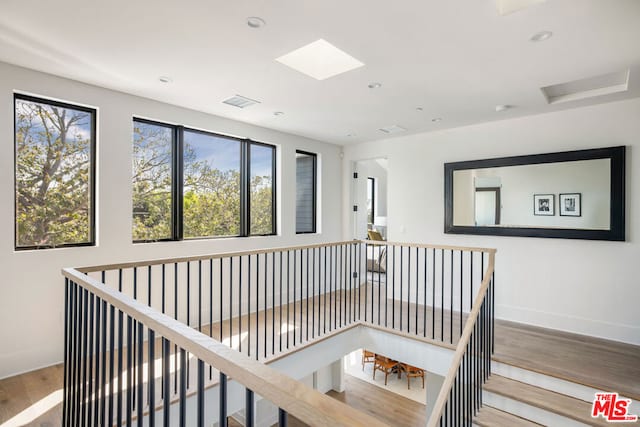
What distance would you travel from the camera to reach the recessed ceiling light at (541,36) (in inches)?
96.1

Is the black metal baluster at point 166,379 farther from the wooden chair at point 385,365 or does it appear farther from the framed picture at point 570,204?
the wooden chair at point 385,365

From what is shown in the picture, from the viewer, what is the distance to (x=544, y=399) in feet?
10.1

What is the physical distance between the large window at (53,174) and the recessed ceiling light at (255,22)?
2272 mm

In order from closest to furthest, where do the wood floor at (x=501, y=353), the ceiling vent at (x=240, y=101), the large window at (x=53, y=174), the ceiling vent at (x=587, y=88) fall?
the wood floor at (x=501, y=353)
the large window at (x=53, y=174)
the ceiling vent at (x=587, y=88)
the ceiling vent at (x=240, y=101)

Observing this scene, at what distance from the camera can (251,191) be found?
511cm

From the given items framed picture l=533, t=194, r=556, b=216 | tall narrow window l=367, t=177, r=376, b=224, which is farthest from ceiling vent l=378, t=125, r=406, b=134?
tall narrow window l=367, t=177, r=376, b=224

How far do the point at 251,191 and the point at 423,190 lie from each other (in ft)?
8.75

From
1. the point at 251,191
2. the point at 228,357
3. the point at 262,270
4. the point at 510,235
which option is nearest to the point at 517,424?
the point at 510,235

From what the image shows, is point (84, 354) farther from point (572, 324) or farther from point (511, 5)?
point (572, 324)

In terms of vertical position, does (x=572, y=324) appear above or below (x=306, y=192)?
below

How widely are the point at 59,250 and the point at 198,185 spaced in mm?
1637

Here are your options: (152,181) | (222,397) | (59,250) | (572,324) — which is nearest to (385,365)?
(572,324)

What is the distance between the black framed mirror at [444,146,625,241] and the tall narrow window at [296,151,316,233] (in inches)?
87.6

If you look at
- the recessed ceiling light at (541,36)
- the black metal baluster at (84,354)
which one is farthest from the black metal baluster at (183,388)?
the recessed ceiling light at (541,36)
